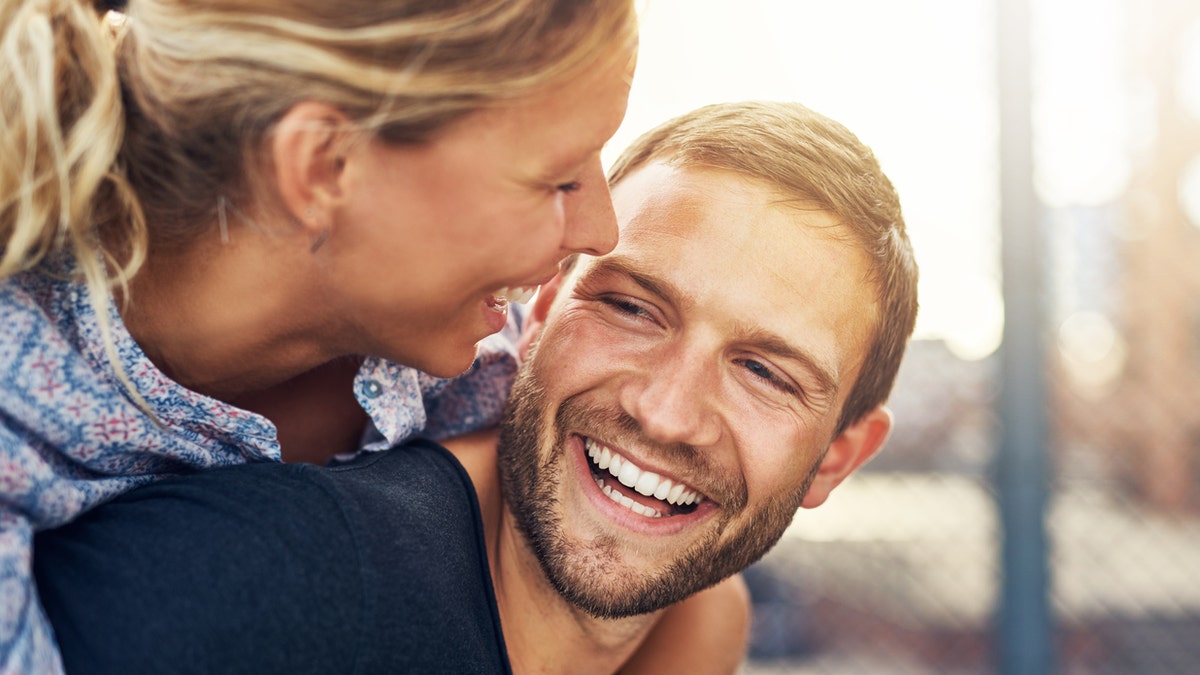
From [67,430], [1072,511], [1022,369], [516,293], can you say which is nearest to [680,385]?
[516,293]

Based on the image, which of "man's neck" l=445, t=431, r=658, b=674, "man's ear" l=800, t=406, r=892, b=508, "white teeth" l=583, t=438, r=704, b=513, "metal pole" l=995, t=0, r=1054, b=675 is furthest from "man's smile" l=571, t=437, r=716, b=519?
"metal pole" l=995, t=0, r=1054, b=675

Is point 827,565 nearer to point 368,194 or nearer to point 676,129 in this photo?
point 676,129

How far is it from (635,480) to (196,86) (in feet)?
2.40

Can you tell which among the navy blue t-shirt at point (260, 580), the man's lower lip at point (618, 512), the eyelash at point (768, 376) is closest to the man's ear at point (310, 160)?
the navy blue t-shirt at point (260, 580)

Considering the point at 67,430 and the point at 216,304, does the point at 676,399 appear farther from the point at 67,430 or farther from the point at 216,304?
the point at 67,430

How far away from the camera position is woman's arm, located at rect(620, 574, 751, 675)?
1.81 meters

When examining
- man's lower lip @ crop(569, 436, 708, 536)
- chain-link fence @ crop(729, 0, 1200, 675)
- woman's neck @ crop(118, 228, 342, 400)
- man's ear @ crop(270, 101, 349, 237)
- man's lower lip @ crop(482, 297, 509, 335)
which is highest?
man's ear @ crop(270, 101, 349, 237)

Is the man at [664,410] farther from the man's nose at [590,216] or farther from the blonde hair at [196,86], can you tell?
the blonde hair at [196,86]

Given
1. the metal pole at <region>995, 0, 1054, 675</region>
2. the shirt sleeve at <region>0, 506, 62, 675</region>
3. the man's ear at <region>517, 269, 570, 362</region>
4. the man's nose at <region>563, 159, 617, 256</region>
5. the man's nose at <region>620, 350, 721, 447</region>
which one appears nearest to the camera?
the shirt sleeve at <region>0, 506, 62, 675</region>

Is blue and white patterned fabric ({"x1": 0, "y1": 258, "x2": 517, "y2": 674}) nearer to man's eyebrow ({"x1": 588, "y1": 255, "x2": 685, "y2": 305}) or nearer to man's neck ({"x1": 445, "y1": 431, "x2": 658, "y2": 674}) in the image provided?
man's neck ({"x1": 445, "y1": 431, "x2": 658, "y2": 674})

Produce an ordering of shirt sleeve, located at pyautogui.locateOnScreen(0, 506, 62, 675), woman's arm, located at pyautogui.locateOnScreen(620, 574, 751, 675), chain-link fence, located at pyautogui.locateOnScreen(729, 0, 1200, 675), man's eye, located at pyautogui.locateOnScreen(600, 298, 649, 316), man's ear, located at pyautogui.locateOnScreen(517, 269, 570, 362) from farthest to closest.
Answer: chain-link fence, located at pyautogui.locateOnScreen(729, 0, 1200, 675), woman's arm, located at pyautogui.locateOnScreen(620, 574, 751, 675), man's ear, located at pyautogui.locateOnScreen(517, 269, 570, 362), man's eye, located at pyautogui.locateOnScreen(600, 298, 649, 316), shirt sleeve, located at pyautogui.locateOnScreen(0, 506, 62, 675)

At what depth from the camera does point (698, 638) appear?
186cm

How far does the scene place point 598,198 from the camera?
Result: 1285 millimetres

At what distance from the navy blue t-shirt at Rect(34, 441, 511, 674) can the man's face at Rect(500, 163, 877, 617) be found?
290 mm
